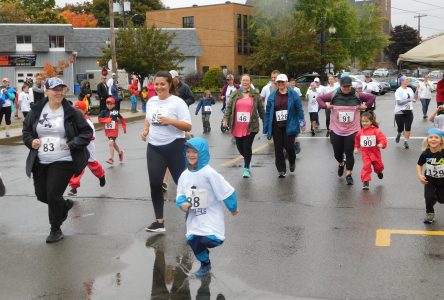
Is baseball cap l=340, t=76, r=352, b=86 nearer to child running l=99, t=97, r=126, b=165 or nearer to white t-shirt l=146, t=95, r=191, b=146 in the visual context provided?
white t-shirt l=146, t=95, r=191, b=146

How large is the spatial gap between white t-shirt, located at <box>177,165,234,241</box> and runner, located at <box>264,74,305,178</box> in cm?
527

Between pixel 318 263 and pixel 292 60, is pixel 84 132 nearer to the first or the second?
pixel 318 263

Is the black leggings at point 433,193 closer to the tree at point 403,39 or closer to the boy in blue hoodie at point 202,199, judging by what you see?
the boy in blue hoodie at point 202,199

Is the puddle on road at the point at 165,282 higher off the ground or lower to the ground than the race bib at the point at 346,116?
lower

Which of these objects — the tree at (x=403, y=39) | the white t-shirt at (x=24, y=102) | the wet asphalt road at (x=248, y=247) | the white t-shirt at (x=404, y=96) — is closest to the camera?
the wet asphalt road at (x=248, y=247)

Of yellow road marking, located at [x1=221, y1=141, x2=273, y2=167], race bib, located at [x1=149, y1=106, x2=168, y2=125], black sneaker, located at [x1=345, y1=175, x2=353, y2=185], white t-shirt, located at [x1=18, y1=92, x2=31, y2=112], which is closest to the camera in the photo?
race bib, located at [x1=149, y1=106, x2=168, y2=125]

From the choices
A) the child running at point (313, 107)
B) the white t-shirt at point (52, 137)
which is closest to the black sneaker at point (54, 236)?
the white t-shirt at point (52, 137)

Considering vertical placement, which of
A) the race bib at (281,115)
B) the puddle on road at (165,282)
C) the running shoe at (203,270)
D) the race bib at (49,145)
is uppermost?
the race bib at (281,115)

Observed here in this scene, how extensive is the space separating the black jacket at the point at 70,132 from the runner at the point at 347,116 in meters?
4.66

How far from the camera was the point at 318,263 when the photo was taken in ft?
19.5

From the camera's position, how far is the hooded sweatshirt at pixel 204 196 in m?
5.49

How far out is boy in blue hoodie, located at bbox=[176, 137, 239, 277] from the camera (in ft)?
18.0

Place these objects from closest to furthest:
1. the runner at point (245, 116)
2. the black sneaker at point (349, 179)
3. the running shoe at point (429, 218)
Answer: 1. the running shoe at point (429, 218)
2. the black sneaker at point (349, 179)
3. the runner at point (245, 116)

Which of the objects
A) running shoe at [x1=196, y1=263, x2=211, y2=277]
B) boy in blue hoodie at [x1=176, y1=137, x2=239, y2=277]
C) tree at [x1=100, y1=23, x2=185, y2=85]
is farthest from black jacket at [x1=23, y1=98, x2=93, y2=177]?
tree at [x1=100, y1=23, x2=185, y2=85]
